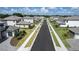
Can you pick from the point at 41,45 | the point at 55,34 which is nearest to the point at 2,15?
the point at 41,45

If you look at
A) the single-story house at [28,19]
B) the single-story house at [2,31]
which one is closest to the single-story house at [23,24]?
the single-story house at [28,19]

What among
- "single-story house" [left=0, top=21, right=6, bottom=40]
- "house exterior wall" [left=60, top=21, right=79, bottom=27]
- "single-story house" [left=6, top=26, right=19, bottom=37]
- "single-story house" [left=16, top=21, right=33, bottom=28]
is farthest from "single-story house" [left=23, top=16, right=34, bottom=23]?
"house exterior wall" [left=60, top=21, right=79, bottom=27]

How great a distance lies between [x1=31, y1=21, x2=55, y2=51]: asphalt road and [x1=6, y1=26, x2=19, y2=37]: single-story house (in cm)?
89

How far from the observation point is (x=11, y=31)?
627cm

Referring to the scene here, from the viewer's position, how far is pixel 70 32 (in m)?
6.47

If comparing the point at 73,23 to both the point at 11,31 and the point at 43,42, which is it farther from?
the point at 11,31

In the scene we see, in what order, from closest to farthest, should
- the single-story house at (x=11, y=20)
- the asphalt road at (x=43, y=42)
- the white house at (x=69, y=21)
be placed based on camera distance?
the single-story house at (x=11, y=20) → the asphalt road at (x=43, y=42) → the white house at (x=69, y=21)

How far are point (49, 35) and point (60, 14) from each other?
3.50ft

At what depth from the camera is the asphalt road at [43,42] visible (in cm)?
628

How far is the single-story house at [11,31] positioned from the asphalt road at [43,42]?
0.89m

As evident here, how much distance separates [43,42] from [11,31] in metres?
1.28

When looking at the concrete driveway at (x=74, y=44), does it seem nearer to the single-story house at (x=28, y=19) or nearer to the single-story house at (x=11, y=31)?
the single-story house at (x=28, y=19)

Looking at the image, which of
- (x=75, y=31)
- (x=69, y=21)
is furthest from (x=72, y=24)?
(x=75, y=31)
